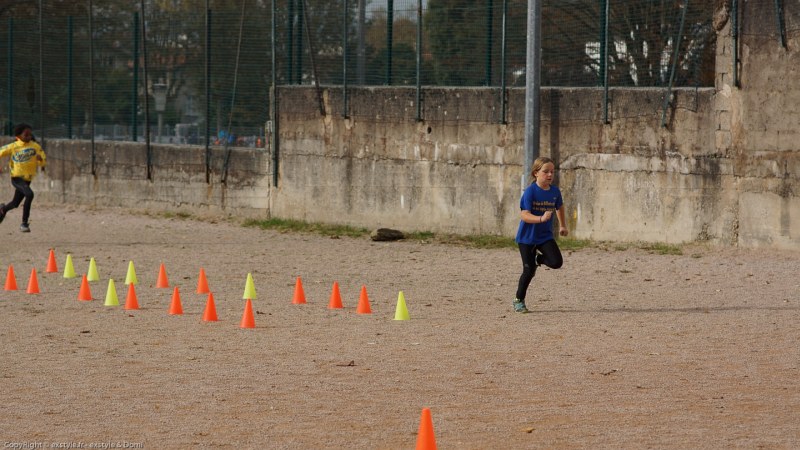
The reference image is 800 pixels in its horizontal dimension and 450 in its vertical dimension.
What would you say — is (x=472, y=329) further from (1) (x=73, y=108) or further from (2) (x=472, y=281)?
(1) (x=73, y=108)

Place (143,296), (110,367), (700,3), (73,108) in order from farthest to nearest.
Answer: (73,108) → (700,3) → (143,296) → (110,367)

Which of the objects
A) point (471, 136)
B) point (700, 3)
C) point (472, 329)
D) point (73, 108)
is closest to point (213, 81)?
point (73, 108)

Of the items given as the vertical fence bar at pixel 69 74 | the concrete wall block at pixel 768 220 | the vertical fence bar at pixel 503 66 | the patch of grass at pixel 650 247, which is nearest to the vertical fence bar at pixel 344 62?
the vertical fence bar at pixel 503 66

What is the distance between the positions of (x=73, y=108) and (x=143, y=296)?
44.9 ft

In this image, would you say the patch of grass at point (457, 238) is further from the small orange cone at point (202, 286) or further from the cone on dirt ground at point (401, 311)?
the cone on dirt ground at point (401, 311)

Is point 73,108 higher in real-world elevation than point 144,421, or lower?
higher

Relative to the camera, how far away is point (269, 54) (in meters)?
22.6

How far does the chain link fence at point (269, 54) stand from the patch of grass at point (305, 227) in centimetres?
180

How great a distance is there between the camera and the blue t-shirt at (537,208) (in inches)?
475

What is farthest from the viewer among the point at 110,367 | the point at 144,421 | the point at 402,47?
the point at 402,47

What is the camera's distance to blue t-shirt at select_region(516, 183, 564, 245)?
12.1 meters

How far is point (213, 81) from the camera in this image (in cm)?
2353

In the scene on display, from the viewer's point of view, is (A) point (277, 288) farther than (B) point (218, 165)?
No

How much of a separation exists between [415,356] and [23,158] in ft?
38.0
